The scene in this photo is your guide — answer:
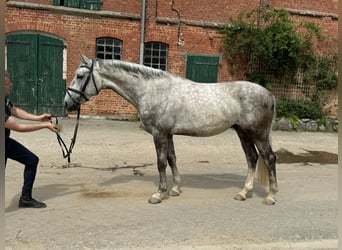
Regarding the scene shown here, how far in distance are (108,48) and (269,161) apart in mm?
A: 9494

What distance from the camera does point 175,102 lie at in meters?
4.60

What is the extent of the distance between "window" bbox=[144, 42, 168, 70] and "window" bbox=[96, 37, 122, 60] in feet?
3.67

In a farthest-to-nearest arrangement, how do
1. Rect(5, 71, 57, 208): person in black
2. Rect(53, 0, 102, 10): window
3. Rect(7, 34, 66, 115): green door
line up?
Rect(53, 0, 102, 10): window, Rect(7, 34, 66, 115): green door, Rect(5, 71, 57, 208): person in black

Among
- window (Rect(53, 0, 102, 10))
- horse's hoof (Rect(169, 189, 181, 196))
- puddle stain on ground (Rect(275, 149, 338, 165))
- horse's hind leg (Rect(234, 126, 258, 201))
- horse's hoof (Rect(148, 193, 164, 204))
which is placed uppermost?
window (Rect(53, 0, 102, 10))

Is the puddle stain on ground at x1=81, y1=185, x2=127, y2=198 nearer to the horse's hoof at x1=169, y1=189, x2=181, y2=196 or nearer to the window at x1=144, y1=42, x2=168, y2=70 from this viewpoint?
the horse's hoof at x1=169, y1=189, x2=181, y2=196

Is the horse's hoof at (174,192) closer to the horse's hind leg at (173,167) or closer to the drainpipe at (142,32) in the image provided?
the horse's hind leg at (173,167)

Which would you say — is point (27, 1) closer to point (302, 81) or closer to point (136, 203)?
point (136, 203)

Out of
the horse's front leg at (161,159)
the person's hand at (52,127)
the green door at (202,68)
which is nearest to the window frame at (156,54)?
the green door at (202,68)

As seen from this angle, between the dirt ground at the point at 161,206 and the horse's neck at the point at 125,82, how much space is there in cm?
157

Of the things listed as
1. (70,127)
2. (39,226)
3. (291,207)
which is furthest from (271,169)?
(70,127)

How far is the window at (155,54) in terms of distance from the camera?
518 inches

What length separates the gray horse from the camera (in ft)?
15.1

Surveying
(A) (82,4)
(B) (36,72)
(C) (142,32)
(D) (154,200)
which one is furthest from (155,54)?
(D) (154,200)

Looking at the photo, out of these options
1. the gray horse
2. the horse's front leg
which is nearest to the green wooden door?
the gray horse
